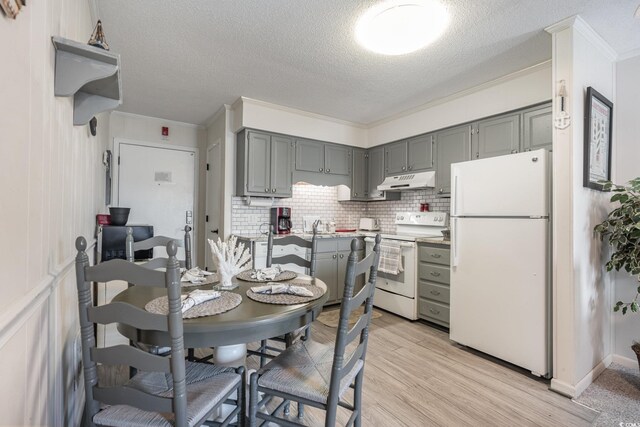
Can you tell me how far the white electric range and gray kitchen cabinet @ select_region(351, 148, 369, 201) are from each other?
695mm

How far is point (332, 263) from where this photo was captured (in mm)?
3803

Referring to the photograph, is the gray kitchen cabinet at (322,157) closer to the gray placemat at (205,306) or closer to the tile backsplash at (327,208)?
the tile backsplash at (327,208)

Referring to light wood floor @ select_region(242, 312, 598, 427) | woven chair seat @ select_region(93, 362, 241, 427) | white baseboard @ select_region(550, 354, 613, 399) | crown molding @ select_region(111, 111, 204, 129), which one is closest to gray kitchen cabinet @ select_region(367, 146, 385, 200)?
light wood floor @ select_region(242, 312, 598, 427)

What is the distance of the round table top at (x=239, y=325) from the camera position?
1.10 meters

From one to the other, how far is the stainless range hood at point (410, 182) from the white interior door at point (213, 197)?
7.08 ft

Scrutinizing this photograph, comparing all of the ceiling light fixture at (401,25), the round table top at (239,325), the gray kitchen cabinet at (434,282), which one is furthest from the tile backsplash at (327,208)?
the round table top at (239,325)

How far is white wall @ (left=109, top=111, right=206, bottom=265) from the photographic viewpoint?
408cm

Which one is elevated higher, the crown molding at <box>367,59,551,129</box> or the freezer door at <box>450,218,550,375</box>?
the crown molding at <box>367,59,551,129</box>

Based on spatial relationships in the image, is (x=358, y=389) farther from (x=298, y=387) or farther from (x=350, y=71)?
(x=350, y=71)

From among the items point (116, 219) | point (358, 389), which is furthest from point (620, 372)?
point (116, 219)

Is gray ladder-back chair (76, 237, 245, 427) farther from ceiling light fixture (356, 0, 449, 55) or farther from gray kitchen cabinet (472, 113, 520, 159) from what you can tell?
gray kitchen cabinet (472, 113, 520, 159)

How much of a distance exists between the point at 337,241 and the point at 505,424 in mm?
2430

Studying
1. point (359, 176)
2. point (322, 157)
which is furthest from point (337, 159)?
point (359, 176)

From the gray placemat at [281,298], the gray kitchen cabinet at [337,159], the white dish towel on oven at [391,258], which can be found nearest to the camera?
the gray placemat at [281,298]
